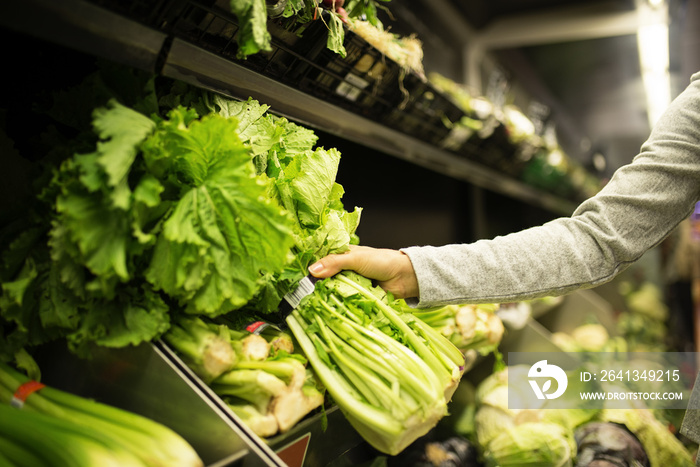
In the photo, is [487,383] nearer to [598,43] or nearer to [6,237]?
[6,237]

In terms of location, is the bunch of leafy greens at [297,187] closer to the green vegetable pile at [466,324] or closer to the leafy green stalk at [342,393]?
the leafy green stalk at [342,393]

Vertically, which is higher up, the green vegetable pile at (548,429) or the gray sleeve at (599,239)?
the gray sleeve at (599,239)

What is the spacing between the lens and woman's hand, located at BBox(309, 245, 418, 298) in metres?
1.15

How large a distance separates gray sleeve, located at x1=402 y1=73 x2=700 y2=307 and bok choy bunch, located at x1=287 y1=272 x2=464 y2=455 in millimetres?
205

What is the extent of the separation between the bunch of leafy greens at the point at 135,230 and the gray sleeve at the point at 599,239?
55 centimetres

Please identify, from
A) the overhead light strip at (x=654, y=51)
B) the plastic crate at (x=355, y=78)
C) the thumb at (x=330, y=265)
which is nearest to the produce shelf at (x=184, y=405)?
the thumb at (x=330, y=265)

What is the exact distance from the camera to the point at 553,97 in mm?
6344

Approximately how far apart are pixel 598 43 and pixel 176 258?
15.8 feet

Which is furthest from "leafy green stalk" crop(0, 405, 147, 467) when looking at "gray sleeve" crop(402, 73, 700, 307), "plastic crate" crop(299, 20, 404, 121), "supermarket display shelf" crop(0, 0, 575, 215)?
"plastic crate" crop(299, 20, 404, 121)

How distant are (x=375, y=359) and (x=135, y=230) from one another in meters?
0.53

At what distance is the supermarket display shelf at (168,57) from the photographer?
0.74 meters

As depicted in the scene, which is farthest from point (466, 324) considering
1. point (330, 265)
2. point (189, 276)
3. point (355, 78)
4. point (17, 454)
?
point (17, 454)

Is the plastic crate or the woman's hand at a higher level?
the plastic crate

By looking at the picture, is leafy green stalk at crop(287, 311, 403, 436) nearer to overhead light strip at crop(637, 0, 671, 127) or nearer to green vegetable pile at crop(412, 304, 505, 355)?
green vegetable pile at crop(412, 304, 505, 355)
